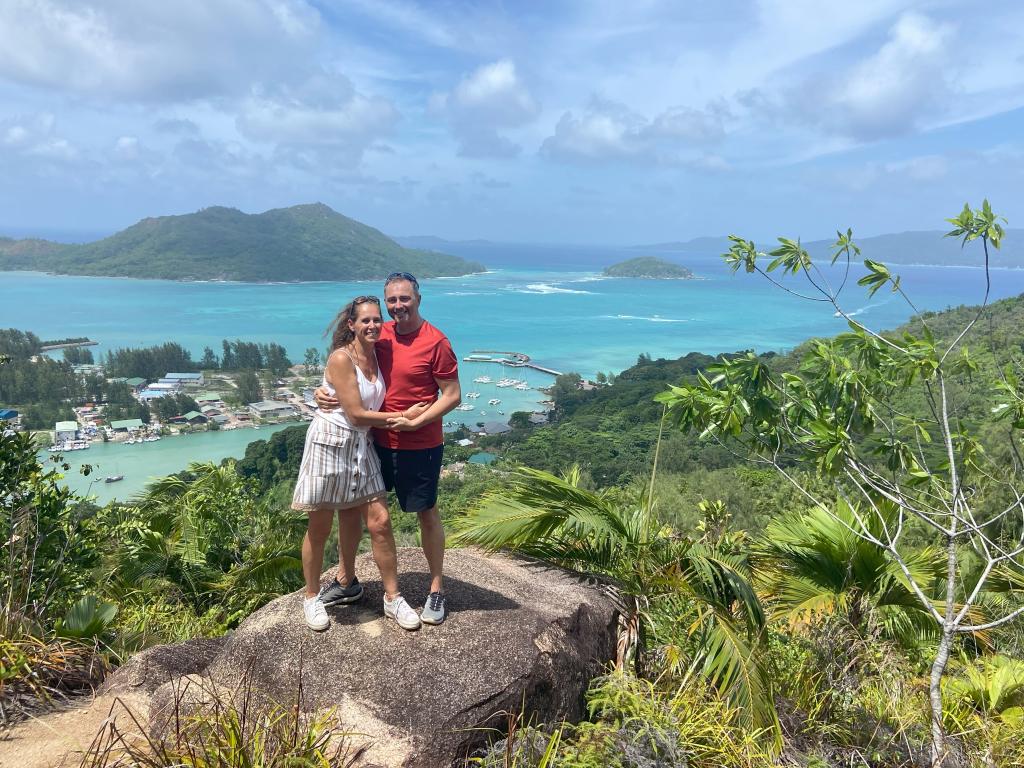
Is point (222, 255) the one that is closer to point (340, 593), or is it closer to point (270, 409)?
point (270, 409)

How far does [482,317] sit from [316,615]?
115 metres

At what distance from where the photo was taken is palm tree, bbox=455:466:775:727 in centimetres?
345

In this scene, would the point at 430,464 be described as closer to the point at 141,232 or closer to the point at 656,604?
the point at 656,604

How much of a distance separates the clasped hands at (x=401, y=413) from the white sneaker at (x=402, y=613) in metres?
0.91

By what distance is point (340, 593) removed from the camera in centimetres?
360

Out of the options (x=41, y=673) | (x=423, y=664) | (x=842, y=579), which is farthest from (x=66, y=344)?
(x=842, y=579)

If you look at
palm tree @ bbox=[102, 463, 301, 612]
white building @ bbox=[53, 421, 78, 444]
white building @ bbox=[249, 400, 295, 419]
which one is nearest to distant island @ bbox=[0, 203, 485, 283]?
white building @ bbox=[249, 400, 295, 419]

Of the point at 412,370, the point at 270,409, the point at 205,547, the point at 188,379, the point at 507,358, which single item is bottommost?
the point at 270,409

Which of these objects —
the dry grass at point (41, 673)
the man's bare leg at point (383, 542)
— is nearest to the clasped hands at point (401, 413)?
the man's bare leg at point (383, 542)

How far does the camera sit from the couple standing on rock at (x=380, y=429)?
10.3 ft

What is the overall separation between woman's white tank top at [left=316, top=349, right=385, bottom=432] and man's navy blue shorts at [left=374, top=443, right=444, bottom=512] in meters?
0.22

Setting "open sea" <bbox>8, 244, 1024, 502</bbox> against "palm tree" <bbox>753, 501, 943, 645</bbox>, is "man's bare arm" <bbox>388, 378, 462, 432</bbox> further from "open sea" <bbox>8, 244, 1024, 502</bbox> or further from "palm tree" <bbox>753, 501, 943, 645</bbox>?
"open sea" <bbox>8, 244, 1024, 502</bbox>

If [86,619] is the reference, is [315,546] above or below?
above

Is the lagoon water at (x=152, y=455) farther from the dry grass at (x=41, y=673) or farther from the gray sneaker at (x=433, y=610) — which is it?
the gray sneaker at (x=433, y=610)
